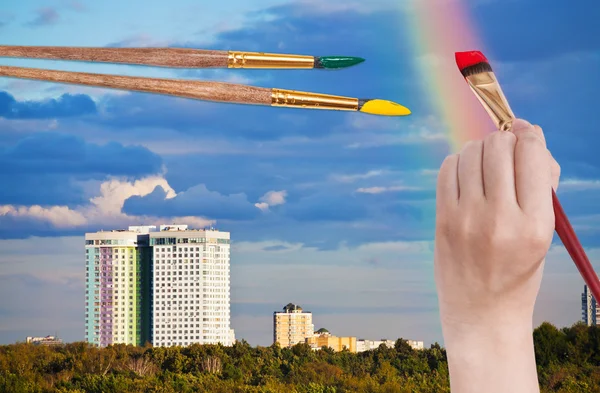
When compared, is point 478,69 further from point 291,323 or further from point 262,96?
point 291,323

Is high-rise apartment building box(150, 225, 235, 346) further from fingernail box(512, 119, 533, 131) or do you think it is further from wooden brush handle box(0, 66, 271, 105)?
fingernail box(512, 119, 533, 131)

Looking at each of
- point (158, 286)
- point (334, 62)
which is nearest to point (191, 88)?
point (334, 62)

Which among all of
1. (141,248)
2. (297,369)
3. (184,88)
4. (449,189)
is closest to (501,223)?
(449,189)

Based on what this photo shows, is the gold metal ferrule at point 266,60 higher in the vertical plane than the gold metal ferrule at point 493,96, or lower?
higher

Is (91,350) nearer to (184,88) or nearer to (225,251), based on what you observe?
(225,251)

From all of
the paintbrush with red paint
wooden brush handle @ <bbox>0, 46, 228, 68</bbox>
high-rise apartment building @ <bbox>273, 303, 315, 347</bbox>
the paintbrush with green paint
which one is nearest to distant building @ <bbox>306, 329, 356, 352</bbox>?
high-rise apartment building @ <bbox>273, 303, 315, 347</bbox>

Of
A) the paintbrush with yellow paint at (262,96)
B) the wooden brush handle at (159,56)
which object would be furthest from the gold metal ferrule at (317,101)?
the wooden brush handle at (159,56)

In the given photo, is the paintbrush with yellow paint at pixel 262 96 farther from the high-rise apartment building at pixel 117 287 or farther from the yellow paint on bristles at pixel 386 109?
the high-rise apartment building at pixel 117 287
